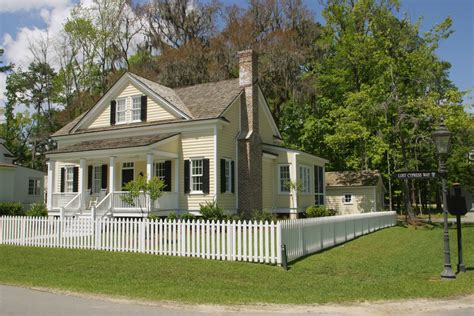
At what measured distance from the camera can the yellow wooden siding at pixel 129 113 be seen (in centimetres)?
2330

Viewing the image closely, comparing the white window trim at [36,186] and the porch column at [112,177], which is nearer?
the porch column at [112,177]

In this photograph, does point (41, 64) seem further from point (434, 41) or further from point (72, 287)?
point (72, 287)

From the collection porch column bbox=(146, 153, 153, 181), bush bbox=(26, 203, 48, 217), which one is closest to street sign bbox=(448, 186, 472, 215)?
porch column bbox=(146, 153, 153, 181)

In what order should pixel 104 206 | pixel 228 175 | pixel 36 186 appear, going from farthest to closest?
1. pixel 36 186
2. pixel 228 175
3. pixel 104 206

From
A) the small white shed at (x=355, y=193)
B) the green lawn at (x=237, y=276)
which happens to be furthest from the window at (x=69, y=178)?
the small white shed at (x=355, y=193)

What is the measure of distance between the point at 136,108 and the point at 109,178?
161 inches

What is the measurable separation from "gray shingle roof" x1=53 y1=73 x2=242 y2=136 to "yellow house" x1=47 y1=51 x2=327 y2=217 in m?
0.07

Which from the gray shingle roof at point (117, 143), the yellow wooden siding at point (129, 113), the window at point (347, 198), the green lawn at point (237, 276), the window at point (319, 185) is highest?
the yellow wooden siding at point (129, 113)

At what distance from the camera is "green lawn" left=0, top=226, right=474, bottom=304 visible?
332 inches

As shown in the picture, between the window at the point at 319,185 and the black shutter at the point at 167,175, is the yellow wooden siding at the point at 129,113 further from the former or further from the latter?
the window at the point at 319,185

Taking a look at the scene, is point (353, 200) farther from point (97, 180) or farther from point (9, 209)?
point (9, 209)

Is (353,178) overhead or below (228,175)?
overhead

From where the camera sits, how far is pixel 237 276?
405 inches

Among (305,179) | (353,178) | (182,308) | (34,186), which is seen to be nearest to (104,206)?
(305,179)
